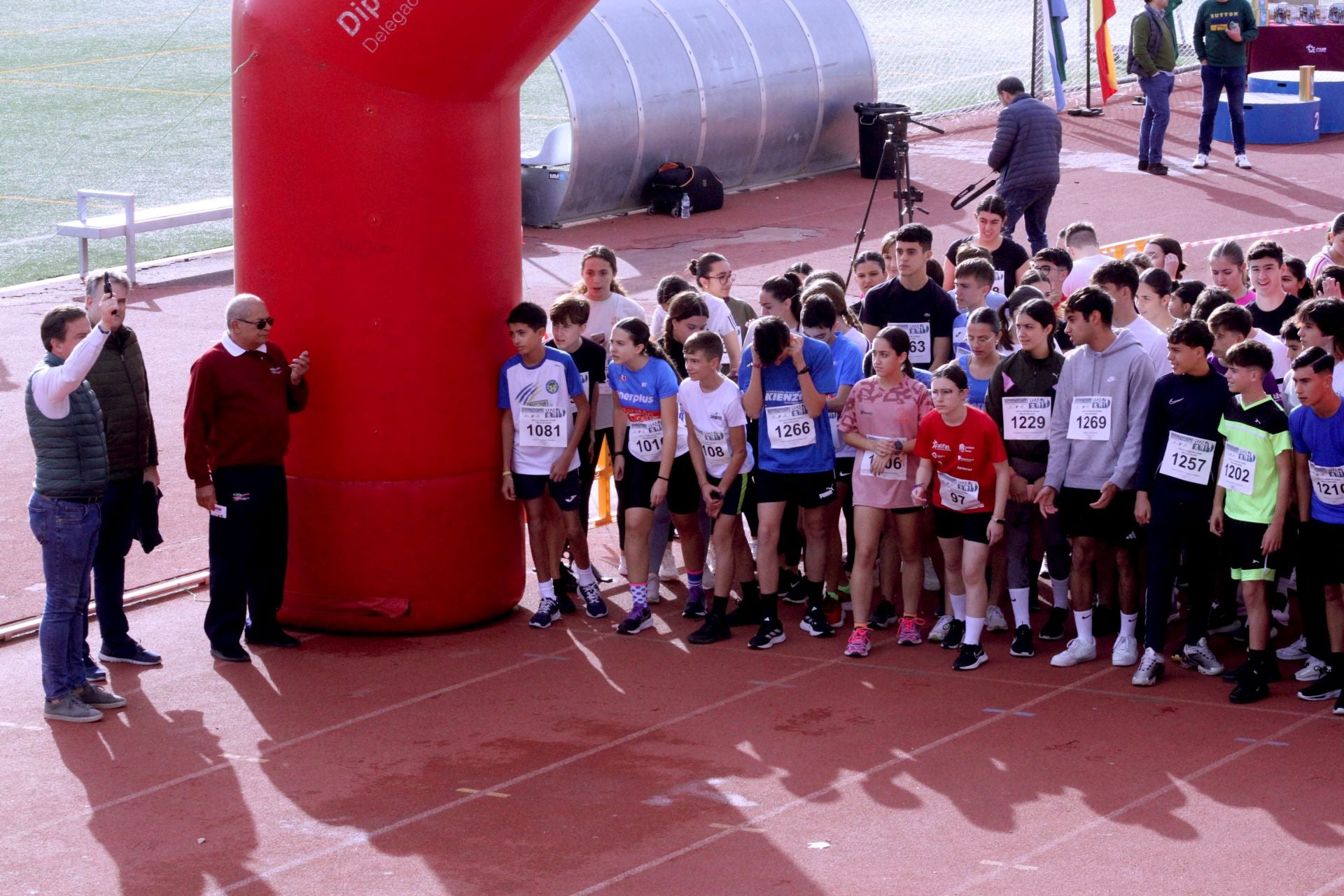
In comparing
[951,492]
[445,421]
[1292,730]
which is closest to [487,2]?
[445,421]

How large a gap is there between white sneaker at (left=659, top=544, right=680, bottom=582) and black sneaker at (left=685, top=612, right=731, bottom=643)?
42.2 inches

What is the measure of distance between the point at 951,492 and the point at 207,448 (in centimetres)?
359

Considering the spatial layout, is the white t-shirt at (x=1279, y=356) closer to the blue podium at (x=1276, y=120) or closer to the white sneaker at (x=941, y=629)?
the white sneaker at (x=941, y=629)

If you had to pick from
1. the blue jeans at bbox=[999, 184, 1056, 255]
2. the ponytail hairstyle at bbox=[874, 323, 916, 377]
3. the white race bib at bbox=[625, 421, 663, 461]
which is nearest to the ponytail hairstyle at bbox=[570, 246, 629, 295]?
the white race bib at bbox=[625, 421, 663, 461]

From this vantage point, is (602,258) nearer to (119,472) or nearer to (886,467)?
(886,467)

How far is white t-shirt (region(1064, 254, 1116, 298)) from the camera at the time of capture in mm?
10500

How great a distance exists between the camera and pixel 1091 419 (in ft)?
26.8

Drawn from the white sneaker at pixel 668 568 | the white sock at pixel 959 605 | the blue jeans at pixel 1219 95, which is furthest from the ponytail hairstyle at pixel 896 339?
the blue jeans at pixel 1219 95

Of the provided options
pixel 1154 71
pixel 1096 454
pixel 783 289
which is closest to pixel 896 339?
pixel 783 289

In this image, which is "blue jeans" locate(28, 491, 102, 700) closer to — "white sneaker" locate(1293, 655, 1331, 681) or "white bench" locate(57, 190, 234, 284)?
"white sneaker" locate(1293, 655, 1331, 681)

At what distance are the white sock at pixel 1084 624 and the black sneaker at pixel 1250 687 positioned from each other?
0.78m

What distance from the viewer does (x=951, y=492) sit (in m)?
8.34

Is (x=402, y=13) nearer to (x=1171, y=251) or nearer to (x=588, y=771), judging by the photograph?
(x=588, y=771)

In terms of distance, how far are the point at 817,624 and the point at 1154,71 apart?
1433 centimetres
